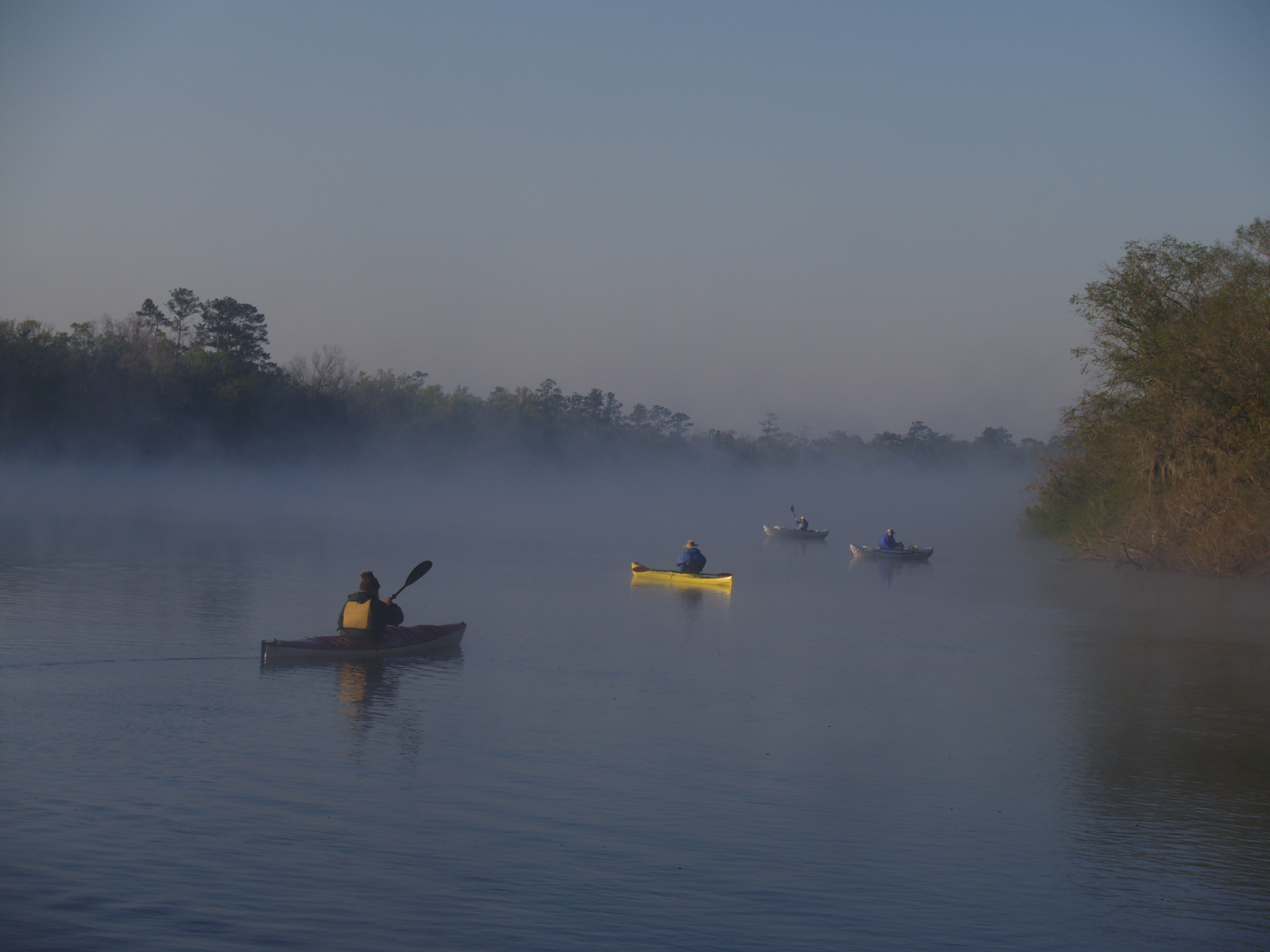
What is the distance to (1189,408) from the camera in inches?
1293

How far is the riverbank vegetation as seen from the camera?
3197 centimetres

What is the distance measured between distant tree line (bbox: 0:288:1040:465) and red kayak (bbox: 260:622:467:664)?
59094mm

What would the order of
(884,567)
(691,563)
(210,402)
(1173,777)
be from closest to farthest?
(1173,777)
(691,563)
(884,567)
(210,402)

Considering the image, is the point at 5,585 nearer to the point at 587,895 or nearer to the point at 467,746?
the point at 467,746

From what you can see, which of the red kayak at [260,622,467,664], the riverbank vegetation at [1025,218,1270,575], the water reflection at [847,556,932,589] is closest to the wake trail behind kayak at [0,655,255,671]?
the red kayak at [260,622,467,664]

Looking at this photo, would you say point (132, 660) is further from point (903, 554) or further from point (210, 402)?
point (210, 402)

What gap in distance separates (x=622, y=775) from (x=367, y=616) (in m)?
6.42

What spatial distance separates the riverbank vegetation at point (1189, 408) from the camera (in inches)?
1259

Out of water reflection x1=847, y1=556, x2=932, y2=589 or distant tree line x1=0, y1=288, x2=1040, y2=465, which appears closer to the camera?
water reflection x1=847, y1=556, x2=932, y2=589

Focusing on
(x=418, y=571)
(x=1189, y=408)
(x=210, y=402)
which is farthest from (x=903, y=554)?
(x=210, y=402)

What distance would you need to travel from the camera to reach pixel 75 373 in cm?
7156

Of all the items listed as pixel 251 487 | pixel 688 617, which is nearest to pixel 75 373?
pixel 251 487

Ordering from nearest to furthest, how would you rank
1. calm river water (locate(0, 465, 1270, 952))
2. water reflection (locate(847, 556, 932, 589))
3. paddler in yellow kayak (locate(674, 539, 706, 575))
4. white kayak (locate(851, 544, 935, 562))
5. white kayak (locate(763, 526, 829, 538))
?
1. calm river water (locate(0, 465, 1270, 952))
2. paddler in yellow kayak (locate(674, 539, 706, 575))
3. water reflection (locate(847, 556, 932, 589))
4. white kayak (locate(851, 544, 935, 562))
5. white kayak (locate(763, 526, 829, 538))

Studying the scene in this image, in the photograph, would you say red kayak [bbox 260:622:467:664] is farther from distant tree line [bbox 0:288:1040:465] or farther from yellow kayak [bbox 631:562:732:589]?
distant tree line [bbox 0:288:1040:465]
